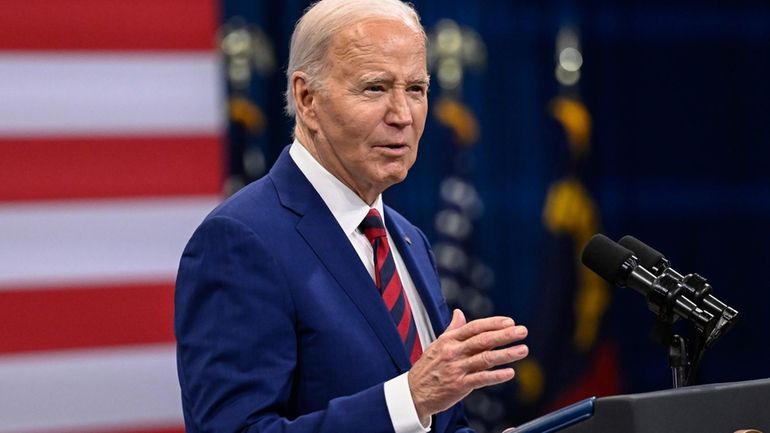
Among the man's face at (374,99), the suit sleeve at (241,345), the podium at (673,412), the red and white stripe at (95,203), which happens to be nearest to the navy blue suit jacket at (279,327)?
the suit sleeve at (241,345)

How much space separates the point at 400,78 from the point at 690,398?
622mm

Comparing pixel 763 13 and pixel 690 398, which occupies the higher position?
pixel 763 13

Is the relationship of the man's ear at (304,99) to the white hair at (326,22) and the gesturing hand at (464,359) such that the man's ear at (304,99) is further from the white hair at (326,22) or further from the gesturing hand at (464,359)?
the gesturing hand at (464,359)

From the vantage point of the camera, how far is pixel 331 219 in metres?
1.72

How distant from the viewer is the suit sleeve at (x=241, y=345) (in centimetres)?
152

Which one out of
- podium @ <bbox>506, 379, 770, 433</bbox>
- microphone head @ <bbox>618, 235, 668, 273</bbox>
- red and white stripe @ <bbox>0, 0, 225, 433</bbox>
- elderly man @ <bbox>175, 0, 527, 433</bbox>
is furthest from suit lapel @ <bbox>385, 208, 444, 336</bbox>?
red and white stripe @ <bbox>0, 0, 225, 433</bbox>

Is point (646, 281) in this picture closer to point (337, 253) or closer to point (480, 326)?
point (480, 326)

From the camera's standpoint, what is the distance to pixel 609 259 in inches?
62.5

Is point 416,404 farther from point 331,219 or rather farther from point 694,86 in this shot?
point 694,86

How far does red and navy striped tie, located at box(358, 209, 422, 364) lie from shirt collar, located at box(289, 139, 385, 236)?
0.07ft

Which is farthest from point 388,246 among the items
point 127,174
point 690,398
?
point 127,174

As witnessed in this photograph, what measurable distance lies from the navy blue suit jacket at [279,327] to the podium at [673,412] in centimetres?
28

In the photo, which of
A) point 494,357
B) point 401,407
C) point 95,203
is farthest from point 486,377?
point 95,203

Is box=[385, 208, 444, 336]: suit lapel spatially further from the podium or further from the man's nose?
the podium
